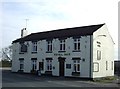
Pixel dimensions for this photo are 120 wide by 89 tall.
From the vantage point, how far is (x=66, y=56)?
1438 inches

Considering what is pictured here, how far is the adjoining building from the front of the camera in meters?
34.1

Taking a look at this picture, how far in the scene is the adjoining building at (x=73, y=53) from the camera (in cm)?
3406

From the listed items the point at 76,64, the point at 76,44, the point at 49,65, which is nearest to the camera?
the point at 76,64

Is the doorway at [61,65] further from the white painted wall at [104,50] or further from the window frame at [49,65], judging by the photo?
the white painted wall at [104,50]

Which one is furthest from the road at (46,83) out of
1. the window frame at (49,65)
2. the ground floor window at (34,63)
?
the ground floor window at (34,63)

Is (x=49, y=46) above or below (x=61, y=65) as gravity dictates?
above

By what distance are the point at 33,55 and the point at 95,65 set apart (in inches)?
480

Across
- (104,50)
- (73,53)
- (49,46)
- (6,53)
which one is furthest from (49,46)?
(6,53)

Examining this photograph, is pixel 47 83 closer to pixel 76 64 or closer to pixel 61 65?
pixel 76 64

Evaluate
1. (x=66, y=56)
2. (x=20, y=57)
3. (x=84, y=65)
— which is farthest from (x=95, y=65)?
(x=20, y=57)

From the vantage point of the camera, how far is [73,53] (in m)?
35.7

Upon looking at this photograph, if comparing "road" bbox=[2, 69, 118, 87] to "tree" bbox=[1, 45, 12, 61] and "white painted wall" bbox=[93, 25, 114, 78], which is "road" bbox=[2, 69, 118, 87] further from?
"tree" bbox=[1, 45, 12, 61]

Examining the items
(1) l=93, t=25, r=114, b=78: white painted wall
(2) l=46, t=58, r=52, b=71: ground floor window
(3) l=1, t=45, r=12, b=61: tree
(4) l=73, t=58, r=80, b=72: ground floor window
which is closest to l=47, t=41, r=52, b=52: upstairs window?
(2) l=46, t=58, r=52, b=71: ground floor window

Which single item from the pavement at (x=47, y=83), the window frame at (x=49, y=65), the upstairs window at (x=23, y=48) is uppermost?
the upstairs window at (x=23, y=48)
